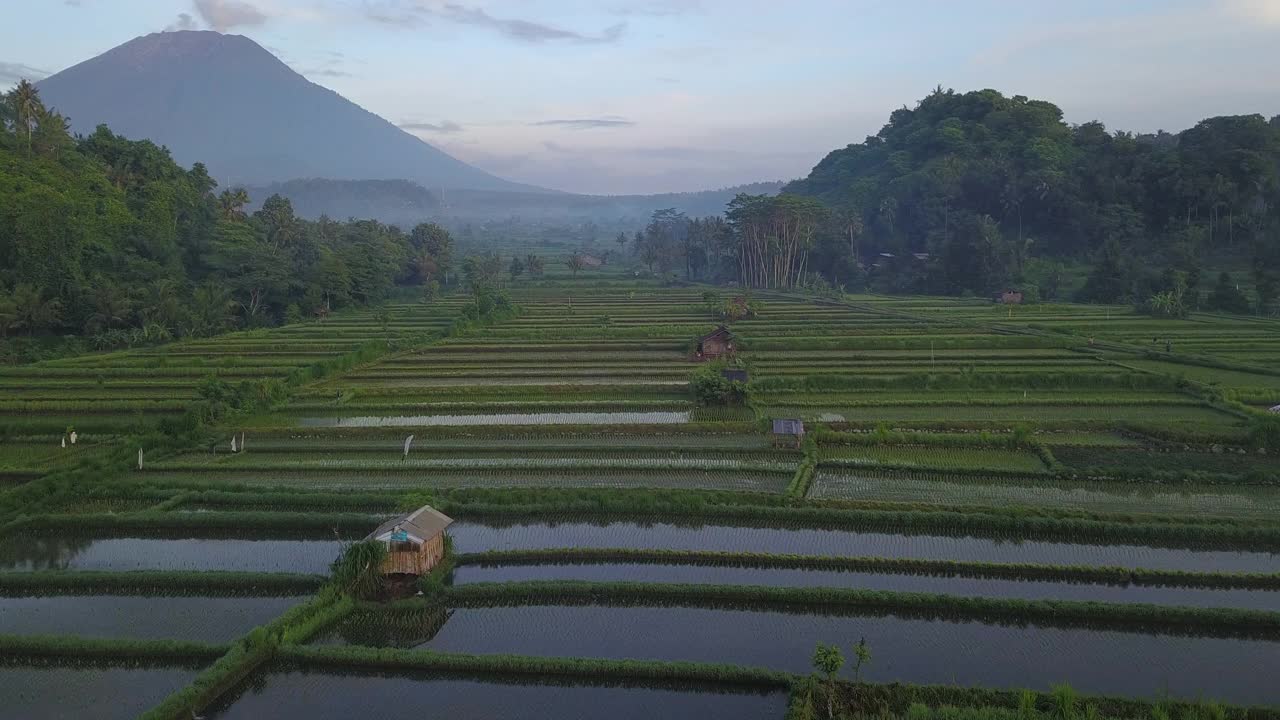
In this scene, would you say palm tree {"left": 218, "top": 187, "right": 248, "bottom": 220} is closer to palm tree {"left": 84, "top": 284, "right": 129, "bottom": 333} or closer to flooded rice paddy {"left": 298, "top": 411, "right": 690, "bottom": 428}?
palm tree {"left": 84, "top": 284, "right": 129, "bottom": 333}

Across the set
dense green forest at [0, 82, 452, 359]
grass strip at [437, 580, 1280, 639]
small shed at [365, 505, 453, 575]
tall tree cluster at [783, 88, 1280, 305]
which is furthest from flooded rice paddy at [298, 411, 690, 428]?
tall tree cluster at [783, 88, 1280, 305]

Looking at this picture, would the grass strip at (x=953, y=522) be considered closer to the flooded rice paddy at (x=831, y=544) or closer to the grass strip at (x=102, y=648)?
the flooded rice paddy at (x=831, y=544)

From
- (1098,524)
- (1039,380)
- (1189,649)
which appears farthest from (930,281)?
(1189,649)

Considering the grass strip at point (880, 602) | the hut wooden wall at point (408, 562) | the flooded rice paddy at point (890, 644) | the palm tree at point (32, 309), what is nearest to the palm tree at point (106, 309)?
the palm tree at point (32, 309)

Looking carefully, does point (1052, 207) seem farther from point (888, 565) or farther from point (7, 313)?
point (7, 313)

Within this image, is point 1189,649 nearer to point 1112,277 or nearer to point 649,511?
point 649,511
